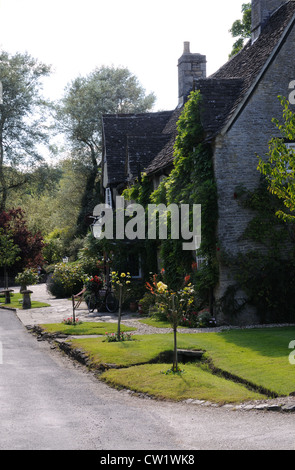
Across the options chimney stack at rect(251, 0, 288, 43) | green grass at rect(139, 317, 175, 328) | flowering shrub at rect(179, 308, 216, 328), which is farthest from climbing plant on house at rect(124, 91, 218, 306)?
chimney stack at rect(251, 0, 288, 43)

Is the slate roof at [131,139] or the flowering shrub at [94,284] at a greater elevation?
the slate roof at [131,139]

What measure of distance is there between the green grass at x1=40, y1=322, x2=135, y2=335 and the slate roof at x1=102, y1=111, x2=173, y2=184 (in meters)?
10.3

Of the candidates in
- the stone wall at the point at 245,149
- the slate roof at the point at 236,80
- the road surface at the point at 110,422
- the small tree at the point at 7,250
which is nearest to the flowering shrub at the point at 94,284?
the slate roof at the point at 236,80

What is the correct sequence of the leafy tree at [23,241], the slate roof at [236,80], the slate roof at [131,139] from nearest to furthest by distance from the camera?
the slate roof at [236,80] → the slate roof at [131,139] → the leafy tree at [23,241]

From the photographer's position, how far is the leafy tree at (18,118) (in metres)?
47.5

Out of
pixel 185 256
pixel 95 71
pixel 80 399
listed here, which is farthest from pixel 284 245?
pixel 95 71

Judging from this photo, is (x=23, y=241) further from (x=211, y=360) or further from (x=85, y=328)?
(x=211, y=360)

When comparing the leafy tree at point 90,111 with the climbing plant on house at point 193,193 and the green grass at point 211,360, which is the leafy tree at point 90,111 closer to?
the climbing plant on house at point 193,193

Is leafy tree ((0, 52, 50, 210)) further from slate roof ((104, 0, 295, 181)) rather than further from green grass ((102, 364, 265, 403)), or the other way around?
green grass ((102, 364, 265, 403))

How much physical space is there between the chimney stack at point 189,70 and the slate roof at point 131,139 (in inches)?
102

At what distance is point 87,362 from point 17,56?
41668 millimetres

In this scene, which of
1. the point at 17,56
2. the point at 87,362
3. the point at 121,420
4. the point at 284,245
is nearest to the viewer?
the point at 121,420

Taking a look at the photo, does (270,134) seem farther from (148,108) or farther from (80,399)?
(148,108)
